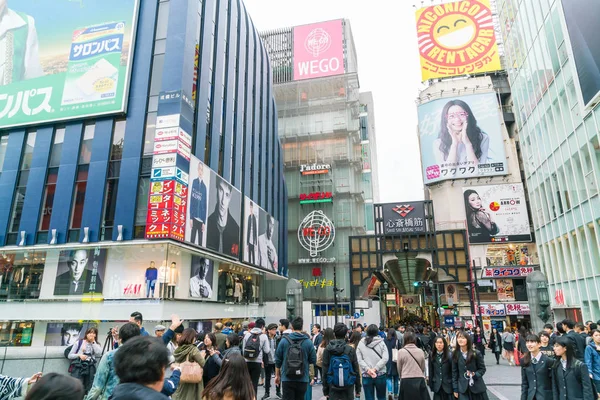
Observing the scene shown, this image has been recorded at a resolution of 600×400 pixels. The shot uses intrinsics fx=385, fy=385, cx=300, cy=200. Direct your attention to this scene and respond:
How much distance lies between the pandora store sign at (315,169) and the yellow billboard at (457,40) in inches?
726

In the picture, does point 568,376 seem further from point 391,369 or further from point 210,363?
point 210,363

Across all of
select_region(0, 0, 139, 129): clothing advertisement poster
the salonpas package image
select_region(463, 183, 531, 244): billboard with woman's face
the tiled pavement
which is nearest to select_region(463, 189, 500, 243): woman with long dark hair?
select_region(463, 183, 531, 244): billboard with woman's face

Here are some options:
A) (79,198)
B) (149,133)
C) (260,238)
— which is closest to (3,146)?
(79,198)

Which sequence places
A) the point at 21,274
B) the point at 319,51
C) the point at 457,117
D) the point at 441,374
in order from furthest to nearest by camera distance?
the point at 319,51 → the point at 457,117 → the point at 21,274 → the point at 441,374

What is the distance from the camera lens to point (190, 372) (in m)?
5.34

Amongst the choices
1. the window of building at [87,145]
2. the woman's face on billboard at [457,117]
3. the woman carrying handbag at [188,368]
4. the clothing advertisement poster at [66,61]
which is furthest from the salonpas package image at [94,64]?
the woman's face on billboard at [457,117]

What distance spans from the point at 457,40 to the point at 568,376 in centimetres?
5398

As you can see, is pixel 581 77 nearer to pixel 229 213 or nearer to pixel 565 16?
pixel 565 16

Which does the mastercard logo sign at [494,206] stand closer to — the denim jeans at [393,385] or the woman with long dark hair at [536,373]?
the denim jeans at [393,385]

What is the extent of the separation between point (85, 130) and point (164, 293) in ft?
36.9

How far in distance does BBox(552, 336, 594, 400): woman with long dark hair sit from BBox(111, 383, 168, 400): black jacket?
6.55 metres

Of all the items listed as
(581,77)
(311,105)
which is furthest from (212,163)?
(311,105)

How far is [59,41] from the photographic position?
25.0m

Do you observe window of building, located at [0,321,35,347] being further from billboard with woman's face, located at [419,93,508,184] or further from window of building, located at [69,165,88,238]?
billboard with woman's face, located at [419,93,508,184]
